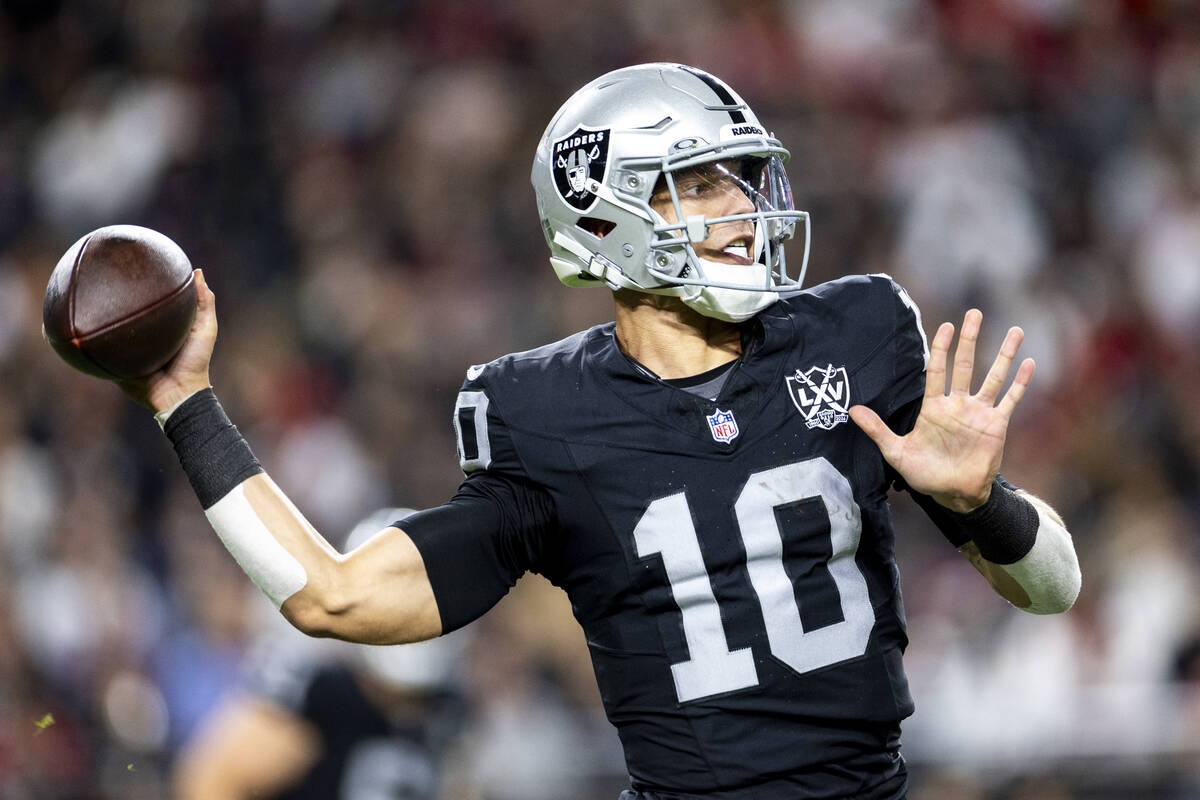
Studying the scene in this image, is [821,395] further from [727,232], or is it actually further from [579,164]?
[579,164]

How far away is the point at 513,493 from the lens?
2.42 meters

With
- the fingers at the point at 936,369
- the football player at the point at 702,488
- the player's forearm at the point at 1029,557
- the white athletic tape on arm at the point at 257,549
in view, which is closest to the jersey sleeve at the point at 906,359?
the football player at the point at 702,488

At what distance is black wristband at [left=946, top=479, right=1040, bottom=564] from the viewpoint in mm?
2352

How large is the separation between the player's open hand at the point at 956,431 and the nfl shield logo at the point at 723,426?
0.61 feet

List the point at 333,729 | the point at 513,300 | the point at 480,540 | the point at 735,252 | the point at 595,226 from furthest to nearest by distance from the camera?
the point at 513,300, the point at 333,729, the point at 595,226, the point at 735,252, the point at 480,540

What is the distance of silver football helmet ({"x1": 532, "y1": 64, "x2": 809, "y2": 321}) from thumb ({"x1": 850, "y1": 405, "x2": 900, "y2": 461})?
0.23m

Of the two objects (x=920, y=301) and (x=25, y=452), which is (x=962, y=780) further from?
(x=25, y=452)

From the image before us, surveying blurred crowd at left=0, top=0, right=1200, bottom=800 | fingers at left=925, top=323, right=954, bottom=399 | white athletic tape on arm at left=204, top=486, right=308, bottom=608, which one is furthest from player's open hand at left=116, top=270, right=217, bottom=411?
blurred crowd at left=0, top=0, right=1200, bottom=800

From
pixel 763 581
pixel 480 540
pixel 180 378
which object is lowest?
pixel 763 581

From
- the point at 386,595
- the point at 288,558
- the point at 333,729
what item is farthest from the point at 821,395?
the point at 333,729

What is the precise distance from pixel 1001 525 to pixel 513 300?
4.53m

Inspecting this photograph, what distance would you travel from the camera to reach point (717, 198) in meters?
2.49

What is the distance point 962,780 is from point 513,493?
280 cm

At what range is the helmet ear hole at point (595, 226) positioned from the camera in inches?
101
